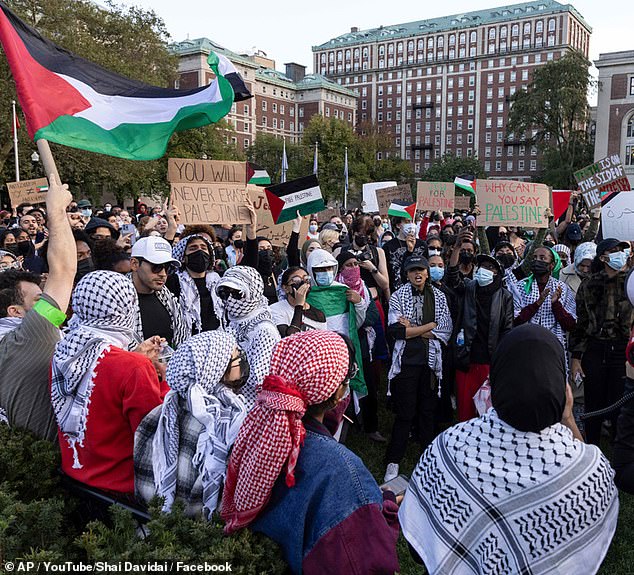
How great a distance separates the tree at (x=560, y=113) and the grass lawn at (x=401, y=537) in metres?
56.4

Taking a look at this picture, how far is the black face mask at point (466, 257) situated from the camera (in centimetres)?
672

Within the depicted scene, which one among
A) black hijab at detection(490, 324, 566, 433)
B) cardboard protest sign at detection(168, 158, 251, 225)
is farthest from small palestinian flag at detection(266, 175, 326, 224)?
black hijab at detection(490, 324, 566, 433)

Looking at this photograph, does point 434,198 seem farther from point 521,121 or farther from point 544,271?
point 521,121

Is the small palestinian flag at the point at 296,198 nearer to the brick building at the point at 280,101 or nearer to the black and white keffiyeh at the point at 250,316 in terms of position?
the black and white keffiyeh at the point at 250,316

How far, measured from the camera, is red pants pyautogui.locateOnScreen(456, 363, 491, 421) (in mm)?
A: 5711

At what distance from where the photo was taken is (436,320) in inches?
221

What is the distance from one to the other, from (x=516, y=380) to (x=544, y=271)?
14.2 feet

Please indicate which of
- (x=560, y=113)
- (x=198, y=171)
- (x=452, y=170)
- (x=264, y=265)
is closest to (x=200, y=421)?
(x=264, y=265)

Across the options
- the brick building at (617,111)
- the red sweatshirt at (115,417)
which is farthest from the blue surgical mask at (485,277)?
the brick building at (617,111)

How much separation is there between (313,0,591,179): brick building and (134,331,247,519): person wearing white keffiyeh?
358ft

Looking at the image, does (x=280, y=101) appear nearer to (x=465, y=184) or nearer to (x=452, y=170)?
(x=452, y=170)

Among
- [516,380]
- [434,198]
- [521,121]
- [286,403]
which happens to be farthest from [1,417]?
[521,121]

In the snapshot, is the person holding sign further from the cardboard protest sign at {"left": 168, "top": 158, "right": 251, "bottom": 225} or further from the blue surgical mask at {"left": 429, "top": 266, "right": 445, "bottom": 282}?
the cardboard protest sign at {"left": 168, "top": 158, "right": 251, "bottom": 225}

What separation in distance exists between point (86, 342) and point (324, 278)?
10.2ft
